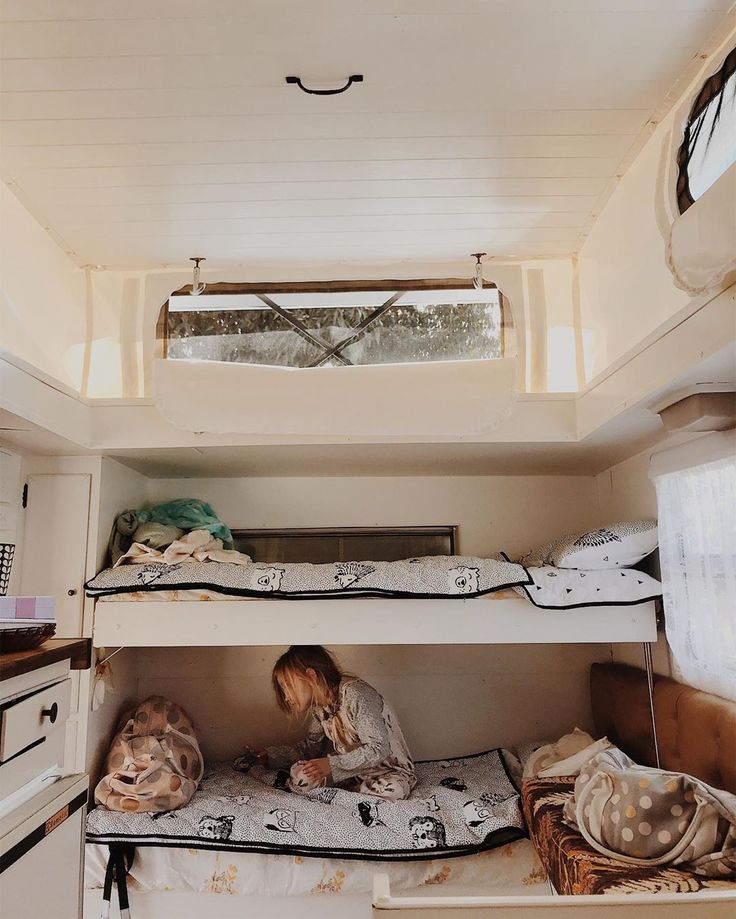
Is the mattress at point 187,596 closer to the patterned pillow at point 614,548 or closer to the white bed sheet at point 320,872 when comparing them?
the patterned pillow at point 614,548

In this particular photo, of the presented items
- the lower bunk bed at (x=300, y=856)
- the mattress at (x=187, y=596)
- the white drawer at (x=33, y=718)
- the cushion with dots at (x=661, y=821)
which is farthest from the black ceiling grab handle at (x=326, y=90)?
the lower bunk bed at (x=300, y=856)

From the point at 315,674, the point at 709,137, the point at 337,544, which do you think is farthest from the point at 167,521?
the point at 709,137

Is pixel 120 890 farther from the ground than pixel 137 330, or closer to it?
closer to it

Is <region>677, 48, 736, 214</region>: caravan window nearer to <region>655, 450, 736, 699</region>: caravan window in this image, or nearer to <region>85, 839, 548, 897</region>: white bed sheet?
<region>655, 450, 736, 699</region>: caravan window

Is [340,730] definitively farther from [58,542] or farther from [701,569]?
[701,569]

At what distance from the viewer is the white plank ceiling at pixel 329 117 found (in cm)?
166

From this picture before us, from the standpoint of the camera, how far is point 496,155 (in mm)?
2195

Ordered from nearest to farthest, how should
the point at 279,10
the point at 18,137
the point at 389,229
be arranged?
the point at 279,10 < the point at 18,137 < the point at 389,229

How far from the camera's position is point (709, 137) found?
Answer: 5.89 feet

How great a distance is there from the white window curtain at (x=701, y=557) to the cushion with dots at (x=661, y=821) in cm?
49

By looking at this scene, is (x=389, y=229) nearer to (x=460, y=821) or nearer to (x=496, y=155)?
(x=496, y=155)

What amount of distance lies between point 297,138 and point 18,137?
0.80 metres

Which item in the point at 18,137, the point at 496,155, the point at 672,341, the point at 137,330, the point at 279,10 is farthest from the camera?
the point at 137,330

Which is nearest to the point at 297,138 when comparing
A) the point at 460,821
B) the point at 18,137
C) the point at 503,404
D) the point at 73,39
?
the point at 73,39
